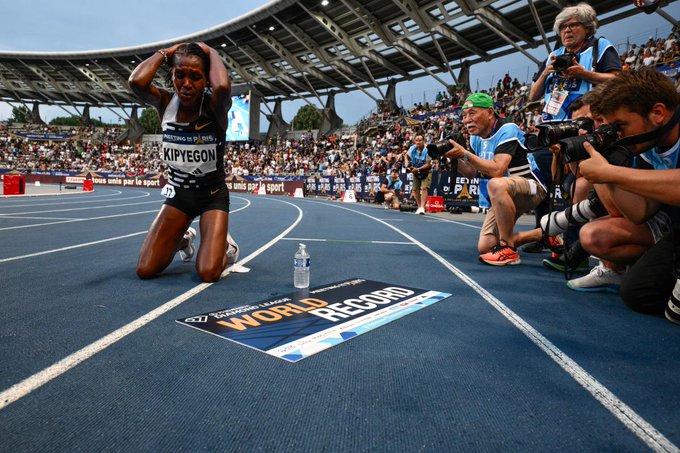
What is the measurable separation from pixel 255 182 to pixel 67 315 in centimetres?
2680

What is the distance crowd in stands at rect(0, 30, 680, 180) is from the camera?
17.9m

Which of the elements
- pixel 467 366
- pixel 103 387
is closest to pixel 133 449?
pixel 103 387

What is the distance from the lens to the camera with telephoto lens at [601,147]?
7.23ft

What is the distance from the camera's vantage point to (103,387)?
4.50ft

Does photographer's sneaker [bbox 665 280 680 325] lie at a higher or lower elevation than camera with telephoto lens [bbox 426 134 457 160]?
lower

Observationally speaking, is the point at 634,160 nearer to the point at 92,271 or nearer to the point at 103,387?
the point at 103,387

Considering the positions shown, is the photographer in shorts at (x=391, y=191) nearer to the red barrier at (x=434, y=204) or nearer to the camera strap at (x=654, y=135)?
the red barrier at (x=434, y=204)

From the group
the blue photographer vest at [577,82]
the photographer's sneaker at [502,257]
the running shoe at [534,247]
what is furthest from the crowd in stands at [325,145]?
the photographer's sneaker at [502,257]

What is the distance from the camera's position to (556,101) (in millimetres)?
3723

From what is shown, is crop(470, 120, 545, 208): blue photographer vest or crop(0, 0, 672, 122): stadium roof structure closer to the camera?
crop(470, 120, 545, 208): blue photographer vest

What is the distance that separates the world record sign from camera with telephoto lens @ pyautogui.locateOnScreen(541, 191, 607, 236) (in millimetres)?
1548

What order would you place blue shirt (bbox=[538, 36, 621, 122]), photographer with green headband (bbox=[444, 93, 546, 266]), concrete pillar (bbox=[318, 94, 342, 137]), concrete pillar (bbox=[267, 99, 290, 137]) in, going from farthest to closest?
1. concrete pillar (bbox=[267, 99, 290, 137])
2. concrete pillar (bbox=[318, 94, 342, 137])
3. photographer with green headband (bbox=[444, 93, 546, 266])
4. blue shirt (bbox=[538, 36, 621, 122])

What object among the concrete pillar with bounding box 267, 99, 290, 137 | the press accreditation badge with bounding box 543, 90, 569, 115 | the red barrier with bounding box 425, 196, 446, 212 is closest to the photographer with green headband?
the press accreditation badge with bounding box 543, 90, 569, 115

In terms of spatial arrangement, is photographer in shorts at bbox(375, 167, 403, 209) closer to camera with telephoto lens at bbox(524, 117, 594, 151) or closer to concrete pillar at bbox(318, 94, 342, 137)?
camera with telephoto lens at bbox(524, 117, 594, 151)
